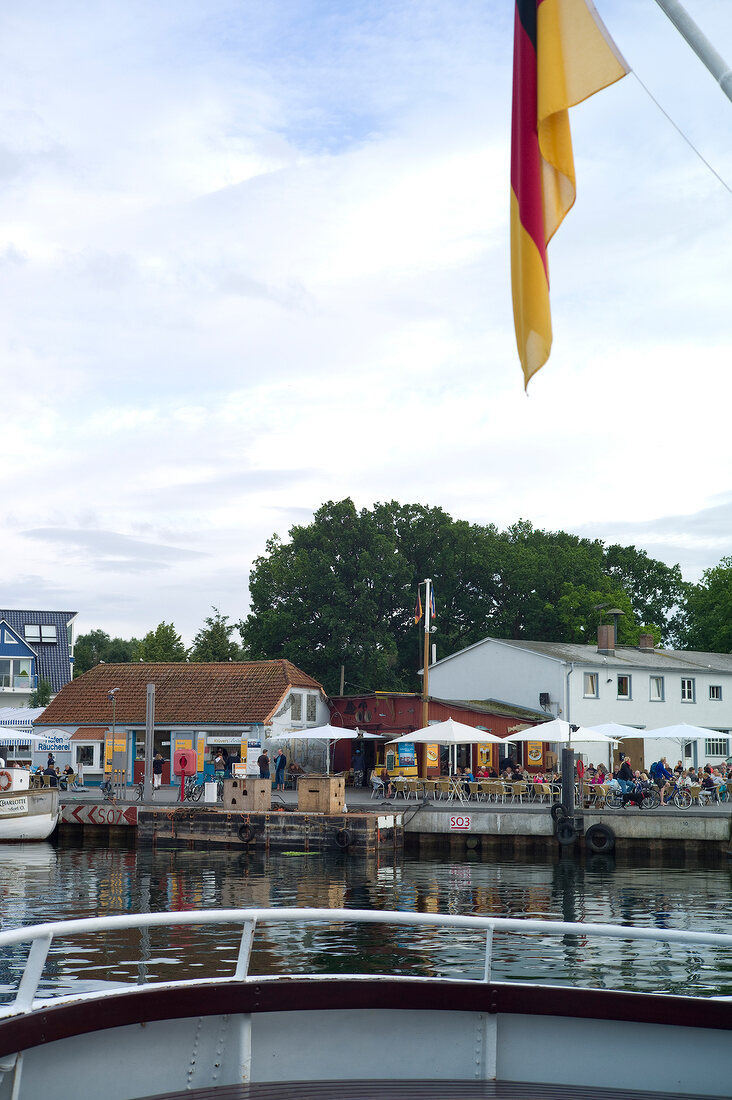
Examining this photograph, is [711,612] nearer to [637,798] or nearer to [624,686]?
[624,686]

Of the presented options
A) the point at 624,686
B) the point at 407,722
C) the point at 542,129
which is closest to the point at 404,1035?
the point at 542,129

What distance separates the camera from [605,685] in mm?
54219

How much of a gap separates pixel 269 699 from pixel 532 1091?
4681 cm

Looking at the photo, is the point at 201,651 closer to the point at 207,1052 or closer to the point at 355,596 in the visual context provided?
the point at 355,596

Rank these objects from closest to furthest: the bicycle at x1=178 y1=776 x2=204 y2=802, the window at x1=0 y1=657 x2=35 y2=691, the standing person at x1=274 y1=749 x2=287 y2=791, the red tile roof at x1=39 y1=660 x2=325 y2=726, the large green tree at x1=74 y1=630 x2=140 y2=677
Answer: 1. the bicycle at x1=178 y1=776 x2=204 y2=802
2. the standing person at x1=274 y1=749 x2=287 y2=791
3. the red tile roof at x1=39 y1=660 x2=325 y2=726
4. the window at x1=0 y1=657 x2=35 y2=691
5. the large green tree at x1=74 y1=630 x2=140 y2=677

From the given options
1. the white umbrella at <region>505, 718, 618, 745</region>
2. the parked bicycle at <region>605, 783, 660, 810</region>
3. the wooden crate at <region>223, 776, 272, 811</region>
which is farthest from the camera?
the white umbrella at <region>505, 718, 618, 745</region>

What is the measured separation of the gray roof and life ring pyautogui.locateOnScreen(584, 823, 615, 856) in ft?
64.1

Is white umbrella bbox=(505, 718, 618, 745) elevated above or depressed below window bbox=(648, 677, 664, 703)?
below

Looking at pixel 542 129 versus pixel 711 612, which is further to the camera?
pixel 711 612

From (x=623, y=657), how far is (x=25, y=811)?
31.4 metres

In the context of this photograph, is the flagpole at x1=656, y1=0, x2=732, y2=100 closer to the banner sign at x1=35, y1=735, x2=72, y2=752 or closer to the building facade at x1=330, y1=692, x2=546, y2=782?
the building facade at x1=330, y1=692, x2=546, y2=782

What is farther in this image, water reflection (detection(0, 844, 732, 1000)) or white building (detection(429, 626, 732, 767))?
white building (detection(429, 626, 732, 767))

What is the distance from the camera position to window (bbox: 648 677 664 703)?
56156 mm

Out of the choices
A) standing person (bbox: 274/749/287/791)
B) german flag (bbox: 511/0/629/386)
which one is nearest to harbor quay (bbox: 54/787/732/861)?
standing person (bbox: 274/749/287/791)
